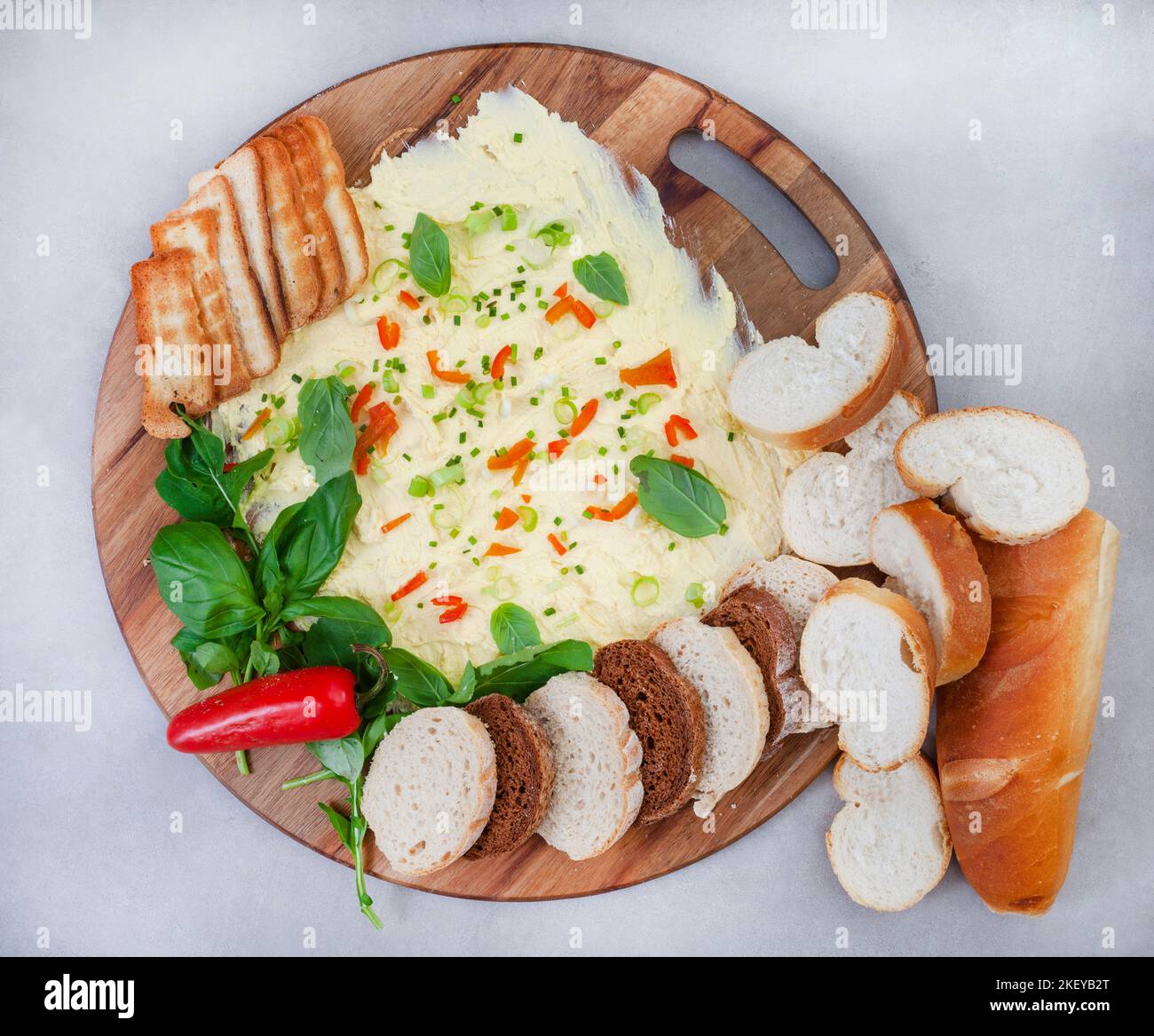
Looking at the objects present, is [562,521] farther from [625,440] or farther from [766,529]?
[766,529]

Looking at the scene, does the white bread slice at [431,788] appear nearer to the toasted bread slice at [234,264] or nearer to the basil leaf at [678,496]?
the basil leaf at [678,496]

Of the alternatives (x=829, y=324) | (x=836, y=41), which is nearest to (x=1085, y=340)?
(x=829, y=324)

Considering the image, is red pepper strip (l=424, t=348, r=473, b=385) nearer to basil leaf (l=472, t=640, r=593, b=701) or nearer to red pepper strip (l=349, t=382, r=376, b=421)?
red pepper strip (l=349, t=382, r=376, b=421)

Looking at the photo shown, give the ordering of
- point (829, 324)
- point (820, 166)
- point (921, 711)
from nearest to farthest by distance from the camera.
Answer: point (921, 711), point (829, 324), point (820, 166)

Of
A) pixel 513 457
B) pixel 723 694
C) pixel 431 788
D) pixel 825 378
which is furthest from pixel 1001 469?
pixel 431 788

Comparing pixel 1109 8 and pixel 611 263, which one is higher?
pixel 1109 8

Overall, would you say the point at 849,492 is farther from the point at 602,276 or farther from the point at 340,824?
the point at 340,824

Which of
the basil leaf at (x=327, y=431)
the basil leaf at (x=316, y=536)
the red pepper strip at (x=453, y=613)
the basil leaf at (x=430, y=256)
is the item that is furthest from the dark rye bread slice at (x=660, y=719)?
the basil leaf at (x=430, y=256)
